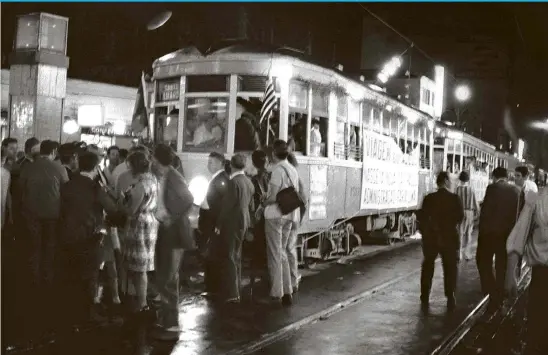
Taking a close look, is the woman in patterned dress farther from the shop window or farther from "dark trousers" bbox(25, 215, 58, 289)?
the shop window

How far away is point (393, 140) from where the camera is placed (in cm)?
1580

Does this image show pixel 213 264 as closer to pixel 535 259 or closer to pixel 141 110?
pixel 141 110

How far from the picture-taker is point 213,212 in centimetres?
905

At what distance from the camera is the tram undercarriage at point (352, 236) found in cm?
1266

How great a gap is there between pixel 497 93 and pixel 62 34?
46.3m

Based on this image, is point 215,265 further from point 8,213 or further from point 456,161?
point 456,161

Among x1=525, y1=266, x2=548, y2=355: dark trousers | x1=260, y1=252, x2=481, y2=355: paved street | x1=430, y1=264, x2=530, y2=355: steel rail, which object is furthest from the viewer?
x1=430, y1=264, x2=530, y2=355: steel rail

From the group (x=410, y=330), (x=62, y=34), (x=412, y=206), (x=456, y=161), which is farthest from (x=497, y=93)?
(x=410, y=330)

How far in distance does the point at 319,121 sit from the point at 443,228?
12.7 feet

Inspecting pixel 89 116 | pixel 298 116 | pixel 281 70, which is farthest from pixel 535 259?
pixel 89 116

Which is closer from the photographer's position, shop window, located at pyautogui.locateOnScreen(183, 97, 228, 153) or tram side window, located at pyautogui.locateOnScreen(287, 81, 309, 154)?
shop window, located at pyautogui.locateOnScreen(183, 97, 228, 153)

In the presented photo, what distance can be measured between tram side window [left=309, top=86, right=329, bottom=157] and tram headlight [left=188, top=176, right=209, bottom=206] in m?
1.86

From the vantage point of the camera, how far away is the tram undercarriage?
41.5 ft

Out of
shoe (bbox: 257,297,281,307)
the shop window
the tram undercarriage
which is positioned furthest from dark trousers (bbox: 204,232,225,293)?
the tram undercarriage
